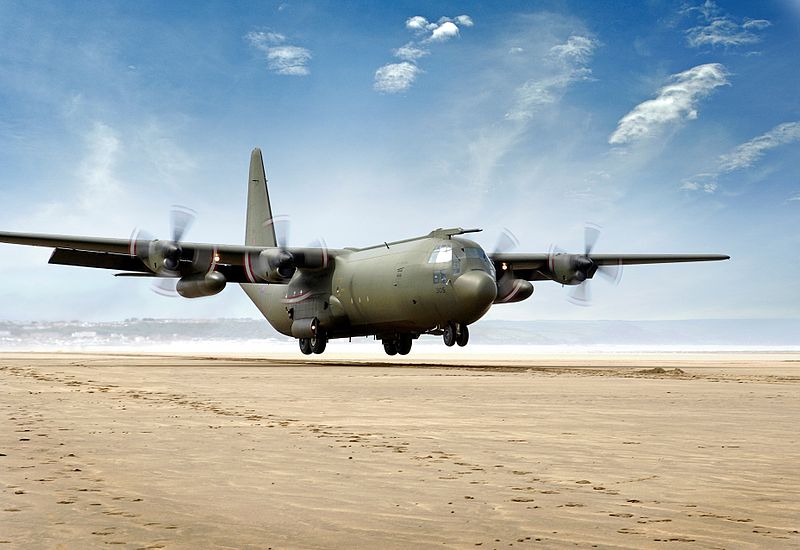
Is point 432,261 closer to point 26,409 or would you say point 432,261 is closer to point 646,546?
point 26,409

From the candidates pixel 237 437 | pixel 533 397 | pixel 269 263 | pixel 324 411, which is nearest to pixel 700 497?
pixel 237 437

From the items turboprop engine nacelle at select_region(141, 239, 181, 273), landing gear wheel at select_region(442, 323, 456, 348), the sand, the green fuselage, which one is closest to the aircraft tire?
the green fuselage

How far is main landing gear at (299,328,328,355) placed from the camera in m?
36.8

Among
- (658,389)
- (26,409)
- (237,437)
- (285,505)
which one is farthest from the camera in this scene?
(658,389)

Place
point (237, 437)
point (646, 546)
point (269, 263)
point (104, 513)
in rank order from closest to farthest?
point (646, 546) < point (104, 513) < point (237, 437) < point (269, 263)

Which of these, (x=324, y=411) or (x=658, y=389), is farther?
(x=658, y=389)

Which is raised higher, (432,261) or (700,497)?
(432,261)

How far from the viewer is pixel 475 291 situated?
28.2 metres

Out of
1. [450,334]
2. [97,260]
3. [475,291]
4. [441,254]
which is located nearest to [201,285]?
[97,260]

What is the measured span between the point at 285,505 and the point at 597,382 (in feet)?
51.2

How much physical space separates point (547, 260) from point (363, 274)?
28.9ft

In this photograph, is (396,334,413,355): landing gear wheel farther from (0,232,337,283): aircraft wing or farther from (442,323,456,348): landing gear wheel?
(442,323,456,348): landing gear wheel

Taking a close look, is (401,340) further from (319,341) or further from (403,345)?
(319,341)

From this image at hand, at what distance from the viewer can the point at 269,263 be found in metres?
34.2
